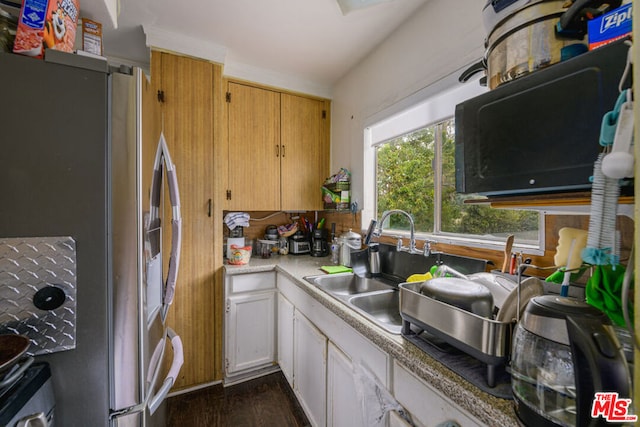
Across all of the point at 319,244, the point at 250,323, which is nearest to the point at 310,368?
the point at 250,323

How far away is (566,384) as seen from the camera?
0.46 metres

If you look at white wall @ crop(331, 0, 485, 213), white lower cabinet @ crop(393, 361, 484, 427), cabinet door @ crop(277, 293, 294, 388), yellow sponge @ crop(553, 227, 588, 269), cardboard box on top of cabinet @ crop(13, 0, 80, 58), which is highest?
white wall @ crop(331, 0, 485, 213)

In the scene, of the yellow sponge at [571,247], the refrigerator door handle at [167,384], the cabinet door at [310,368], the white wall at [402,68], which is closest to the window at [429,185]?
the white wall at [402,68]

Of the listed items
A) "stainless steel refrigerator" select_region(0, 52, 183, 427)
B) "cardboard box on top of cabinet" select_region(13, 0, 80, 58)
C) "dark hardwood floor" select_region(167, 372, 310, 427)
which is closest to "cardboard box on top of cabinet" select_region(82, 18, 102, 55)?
"cardboard box on top of cabinet" select_region(13, 0, 80, 58)

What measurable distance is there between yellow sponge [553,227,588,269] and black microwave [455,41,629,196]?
319 mm

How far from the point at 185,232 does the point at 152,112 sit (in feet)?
3.59

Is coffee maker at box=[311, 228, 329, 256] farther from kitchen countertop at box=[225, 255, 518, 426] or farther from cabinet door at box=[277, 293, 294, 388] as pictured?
kitchen countertop at box=[225, 255, 518, 426]

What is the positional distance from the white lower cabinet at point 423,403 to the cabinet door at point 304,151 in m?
1.75

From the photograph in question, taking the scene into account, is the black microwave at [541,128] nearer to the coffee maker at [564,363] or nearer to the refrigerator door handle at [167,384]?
the coffee maker at [564,363]

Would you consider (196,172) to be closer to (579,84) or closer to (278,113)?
(278,113)

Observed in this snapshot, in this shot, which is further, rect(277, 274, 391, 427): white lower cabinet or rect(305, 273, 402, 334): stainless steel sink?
rect(305, 273, 402, 334): stainless steel sink

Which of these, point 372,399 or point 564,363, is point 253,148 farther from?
point 564,363

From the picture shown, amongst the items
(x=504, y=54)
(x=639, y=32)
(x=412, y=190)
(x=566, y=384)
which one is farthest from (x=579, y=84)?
(x=412, y=190)

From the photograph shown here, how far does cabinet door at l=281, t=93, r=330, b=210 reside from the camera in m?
2.38
